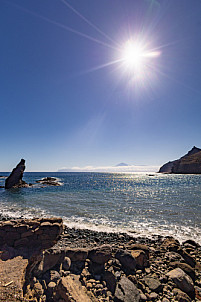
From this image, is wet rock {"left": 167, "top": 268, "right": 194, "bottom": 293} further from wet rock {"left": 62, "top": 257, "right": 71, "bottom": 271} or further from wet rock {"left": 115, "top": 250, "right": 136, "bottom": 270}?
wet rock {"left": 62, "top": 257, "right": 71, "bottom": 271}

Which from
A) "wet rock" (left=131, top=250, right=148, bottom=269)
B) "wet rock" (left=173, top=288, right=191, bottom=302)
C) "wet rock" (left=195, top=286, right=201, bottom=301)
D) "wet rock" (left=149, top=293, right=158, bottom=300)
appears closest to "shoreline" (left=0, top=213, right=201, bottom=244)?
"wet rock" (left=131, top=250, right=148, bottom=269)

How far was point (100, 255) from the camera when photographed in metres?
7.43

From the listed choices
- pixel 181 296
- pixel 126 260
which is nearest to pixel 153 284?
pixel 181 296

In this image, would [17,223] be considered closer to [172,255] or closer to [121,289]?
[121,289]

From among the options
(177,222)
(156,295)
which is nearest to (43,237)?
(156,295)

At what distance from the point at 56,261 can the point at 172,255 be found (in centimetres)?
726

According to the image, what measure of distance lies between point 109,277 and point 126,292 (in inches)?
38.5

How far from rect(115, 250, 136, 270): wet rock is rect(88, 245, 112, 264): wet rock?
2.61ft

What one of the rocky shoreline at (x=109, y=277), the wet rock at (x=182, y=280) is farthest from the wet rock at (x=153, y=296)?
the wet rock at (x=182, y=280)

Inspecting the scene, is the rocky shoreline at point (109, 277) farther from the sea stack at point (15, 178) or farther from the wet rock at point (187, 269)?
the sea stack at point (15, 178)

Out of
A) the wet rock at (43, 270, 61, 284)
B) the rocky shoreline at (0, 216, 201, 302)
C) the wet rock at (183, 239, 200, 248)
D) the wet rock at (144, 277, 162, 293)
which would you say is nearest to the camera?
the rocky shoreline at (0, 216, 201, 302)

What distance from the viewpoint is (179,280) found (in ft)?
21.5

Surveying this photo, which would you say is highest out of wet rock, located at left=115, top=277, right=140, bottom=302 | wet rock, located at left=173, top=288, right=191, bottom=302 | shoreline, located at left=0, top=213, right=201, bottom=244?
wet rock, located at left=115, top=277, right=140, bottom=302

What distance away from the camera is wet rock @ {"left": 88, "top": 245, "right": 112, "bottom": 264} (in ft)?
23.9
